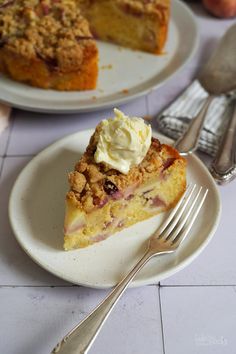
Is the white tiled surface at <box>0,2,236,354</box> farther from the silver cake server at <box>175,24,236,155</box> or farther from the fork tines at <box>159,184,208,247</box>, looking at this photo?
the silver cake server at <box>175,24,236,155</box>

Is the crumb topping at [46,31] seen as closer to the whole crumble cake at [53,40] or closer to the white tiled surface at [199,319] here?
the whole crumble cake at [53,40]

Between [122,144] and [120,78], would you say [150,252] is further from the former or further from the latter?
[120,78]

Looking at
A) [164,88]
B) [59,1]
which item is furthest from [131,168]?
[59,1]

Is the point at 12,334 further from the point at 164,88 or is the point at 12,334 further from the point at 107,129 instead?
the point at 164,88

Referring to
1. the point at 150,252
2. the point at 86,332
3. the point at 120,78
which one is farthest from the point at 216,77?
the point at 86,332

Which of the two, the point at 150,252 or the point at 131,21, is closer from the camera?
the point at 150,252

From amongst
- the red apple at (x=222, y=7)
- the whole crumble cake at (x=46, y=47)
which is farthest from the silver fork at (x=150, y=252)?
the red apple at (x=222, y=7)

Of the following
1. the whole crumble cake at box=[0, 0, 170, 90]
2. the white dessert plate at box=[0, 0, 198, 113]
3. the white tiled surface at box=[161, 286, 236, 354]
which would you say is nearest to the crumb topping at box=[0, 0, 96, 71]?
the whole crumble cake at box=[0, 0, 170, 90]
